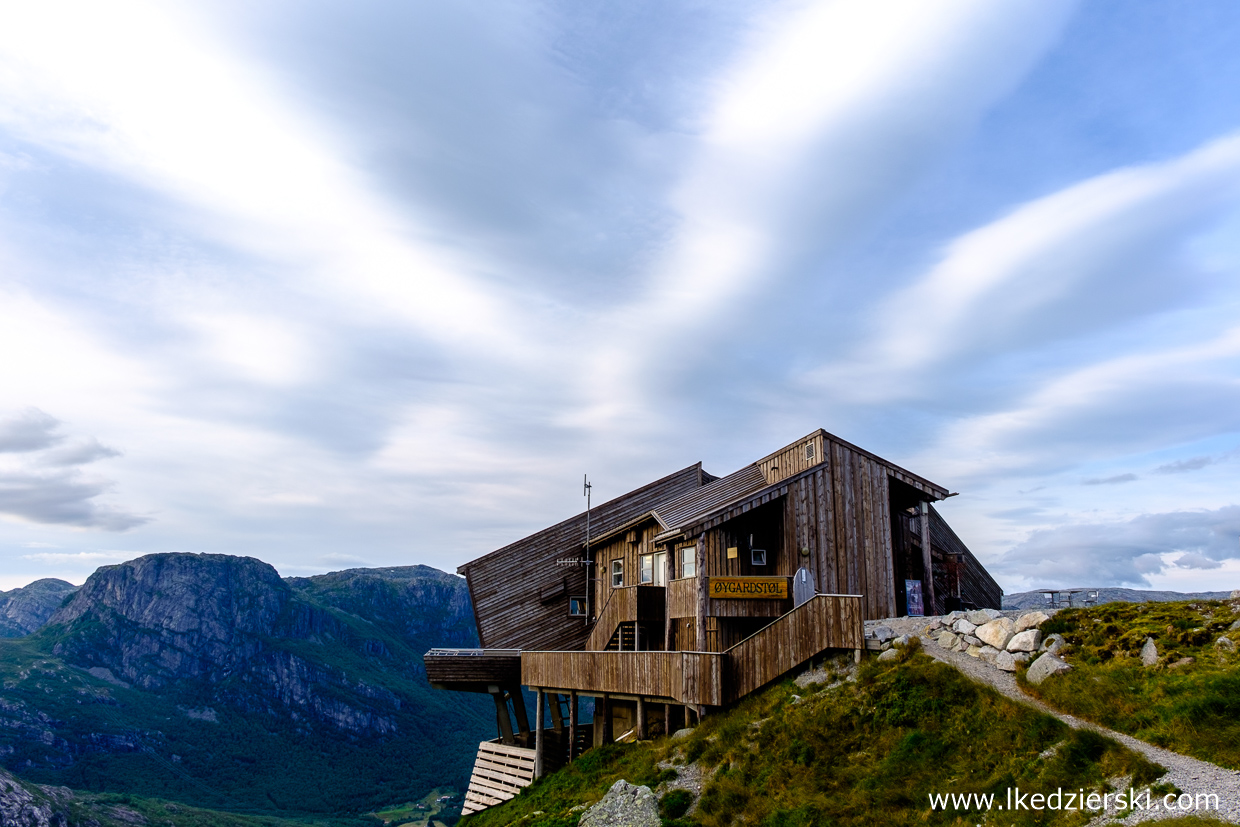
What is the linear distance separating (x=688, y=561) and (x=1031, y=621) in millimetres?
13091

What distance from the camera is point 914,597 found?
2912 cm

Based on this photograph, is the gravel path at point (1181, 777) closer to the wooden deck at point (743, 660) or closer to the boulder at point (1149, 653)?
the boulder at point (1149, 653)

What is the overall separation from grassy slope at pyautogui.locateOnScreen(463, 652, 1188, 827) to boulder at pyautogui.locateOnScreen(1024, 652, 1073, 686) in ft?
4.08

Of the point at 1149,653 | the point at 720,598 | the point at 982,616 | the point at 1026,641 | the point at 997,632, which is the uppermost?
the point at 720,598

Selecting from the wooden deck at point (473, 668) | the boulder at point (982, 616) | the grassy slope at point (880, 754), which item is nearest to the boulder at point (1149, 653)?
the grassy slope at point (880, 754)

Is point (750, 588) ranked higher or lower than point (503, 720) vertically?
higher

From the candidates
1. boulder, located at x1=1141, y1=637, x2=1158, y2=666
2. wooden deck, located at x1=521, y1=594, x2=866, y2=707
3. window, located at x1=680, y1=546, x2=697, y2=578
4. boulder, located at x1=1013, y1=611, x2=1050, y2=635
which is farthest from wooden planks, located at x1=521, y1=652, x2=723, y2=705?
boulder, located at x1=1141, y1=637, x2=1158, y2=666

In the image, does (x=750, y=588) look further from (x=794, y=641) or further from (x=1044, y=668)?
(x=1044, y=668)

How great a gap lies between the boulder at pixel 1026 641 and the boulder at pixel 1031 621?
0.30 meters

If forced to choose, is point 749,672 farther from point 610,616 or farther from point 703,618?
point 610,616

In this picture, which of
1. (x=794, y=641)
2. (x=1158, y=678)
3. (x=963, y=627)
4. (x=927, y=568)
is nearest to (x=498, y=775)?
(x=794, y=641)

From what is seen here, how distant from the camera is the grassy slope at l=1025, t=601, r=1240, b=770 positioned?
40.8 ft

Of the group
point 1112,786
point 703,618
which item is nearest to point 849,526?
point 703,618

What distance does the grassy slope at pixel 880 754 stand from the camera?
507 inches
